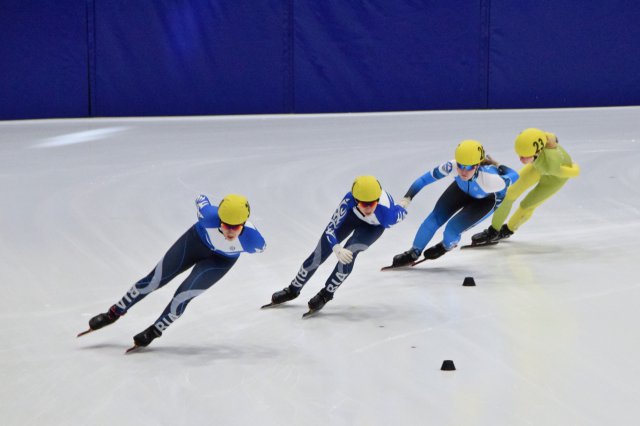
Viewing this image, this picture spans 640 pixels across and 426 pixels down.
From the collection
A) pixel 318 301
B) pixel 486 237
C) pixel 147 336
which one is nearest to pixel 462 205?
pixel 486 237

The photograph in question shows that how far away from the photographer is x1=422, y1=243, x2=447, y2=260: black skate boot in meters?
7.24

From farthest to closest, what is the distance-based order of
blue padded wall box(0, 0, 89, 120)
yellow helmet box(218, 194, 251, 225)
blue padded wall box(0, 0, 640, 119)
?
blue padded wall box(0, 0, 640, 119)
blue padded wall box(0, 0, 89, 120)
yellow helmet box(218, 194, 251, 225)

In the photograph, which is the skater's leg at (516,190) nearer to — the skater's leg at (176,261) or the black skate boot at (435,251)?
the black skate boot at (435,251)

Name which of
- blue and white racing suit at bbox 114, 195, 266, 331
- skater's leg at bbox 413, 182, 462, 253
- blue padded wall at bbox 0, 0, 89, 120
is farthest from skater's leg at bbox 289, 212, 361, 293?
blue padded wall at bbox 0, 0, 89, 120

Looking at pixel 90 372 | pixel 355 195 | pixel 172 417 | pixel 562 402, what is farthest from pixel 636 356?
pixel 90 372

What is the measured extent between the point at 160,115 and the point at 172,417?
1016 centimetres

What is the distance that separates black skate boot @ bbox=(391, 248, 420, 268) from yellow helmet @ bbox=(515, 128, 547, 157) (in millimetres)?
1011

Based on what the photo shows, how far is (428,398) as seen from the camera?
459 cm

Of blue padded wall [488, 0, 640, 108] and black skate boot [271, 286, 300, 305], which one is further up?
blue padded wall [488, 0, 640, 108]

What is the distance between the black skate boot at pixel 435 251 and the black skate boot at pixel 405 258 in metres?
0.07

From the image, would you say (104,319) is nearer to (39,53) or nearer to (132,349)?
(132,349)

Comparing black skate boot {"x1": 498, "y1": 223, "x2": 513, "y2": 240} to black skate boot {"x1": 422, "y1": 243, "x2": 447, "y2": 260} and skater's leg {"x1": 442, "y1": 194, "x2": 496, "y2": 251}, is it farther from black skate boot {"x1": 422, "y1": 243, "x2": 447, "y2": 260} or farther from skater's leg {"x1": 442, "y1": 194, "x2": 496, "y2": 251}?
black skate boot {"x1": 422, "y1": 243, "x2": 447, "y2": 260}

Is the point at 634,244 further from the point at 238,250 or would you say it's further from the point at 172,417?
the point at 172,417

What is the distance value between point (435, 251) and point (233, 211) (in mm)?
2406
